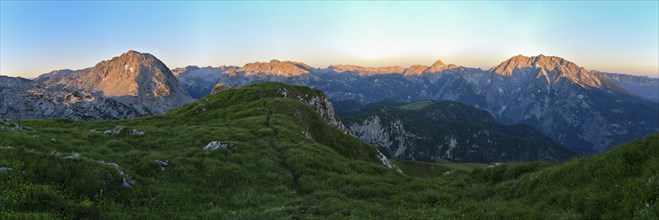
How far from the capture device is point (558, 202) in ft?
53.3

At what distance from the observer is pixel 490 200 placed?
1977 cm

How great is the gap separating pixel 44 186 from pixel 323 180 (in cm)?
1593

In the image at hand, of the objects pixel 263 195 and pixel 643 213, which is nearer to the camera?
pixel 643 213

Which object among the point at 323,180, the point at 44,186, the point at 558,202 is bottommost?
the point at 323,180

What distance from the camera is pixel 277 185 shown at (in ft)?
82.6

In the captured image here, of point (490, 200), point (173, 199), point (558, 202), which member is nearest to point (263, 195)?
point (173, 199)

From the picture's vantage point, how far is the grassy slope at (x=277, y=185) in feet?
50.0

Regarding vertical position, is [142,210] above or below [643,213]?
below

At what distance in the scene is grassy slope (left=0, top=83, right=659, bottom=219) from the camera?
1523cm

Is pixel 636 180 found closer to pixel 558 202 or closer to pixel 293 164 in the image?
pixel 558 202

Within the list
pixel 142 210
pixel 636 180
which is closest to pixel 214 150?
pixel 142 210

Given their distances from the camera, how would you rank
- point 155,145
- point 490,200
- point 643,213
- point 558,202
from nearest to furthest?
point 643,213, point 558,202, point 490,200, point 155,145

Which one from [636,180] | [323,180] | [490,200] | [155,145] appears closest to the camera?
[636,180]

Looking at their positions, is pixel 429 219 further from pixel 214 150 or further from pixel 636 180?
pixel 214 150
